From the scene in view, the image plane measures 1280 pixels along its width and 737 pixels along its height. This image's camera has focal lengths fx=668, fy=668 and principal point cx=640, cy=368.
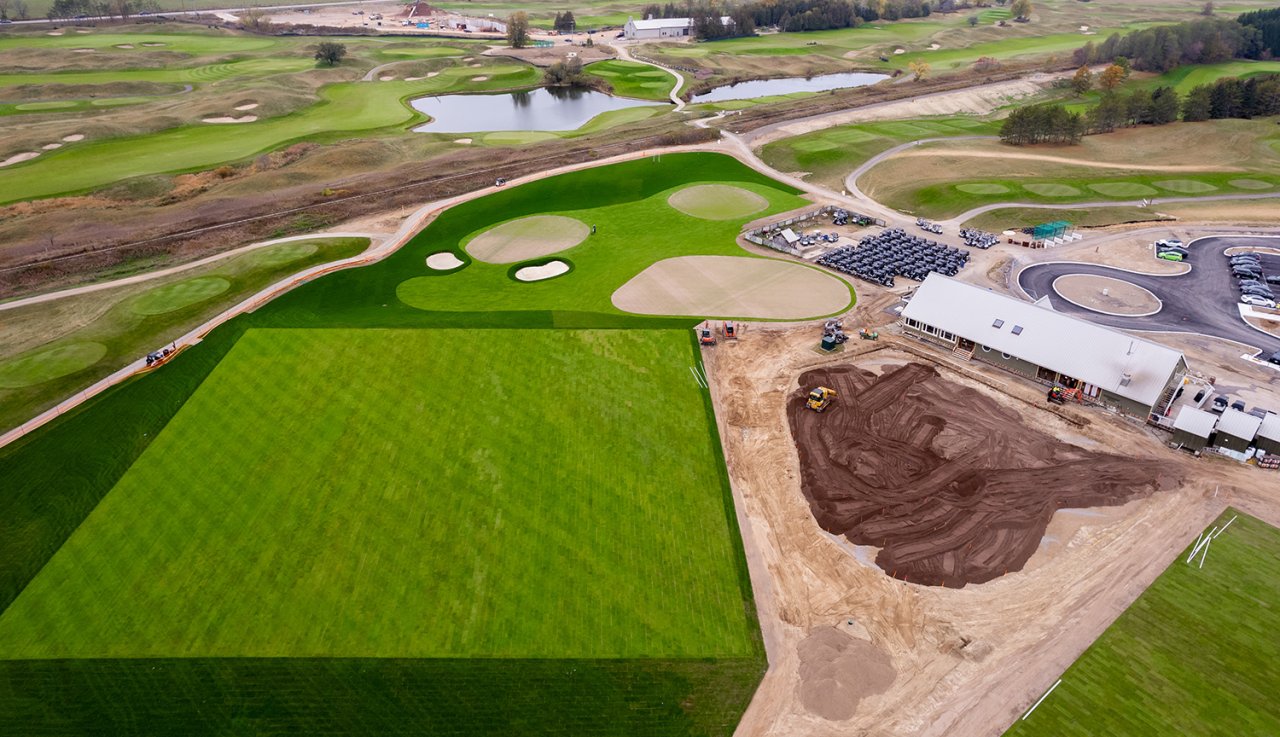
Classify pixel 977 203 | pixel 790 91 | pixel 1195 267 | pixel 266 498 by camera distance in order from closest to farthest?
pixel 266 498 → pixel 1195 267 → pixel 977 203 → pixel 790 91

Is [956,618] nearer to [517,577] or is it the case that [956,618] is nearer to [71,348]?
[517,577]

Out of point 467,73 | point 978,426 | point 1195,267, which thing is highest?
point 467,73

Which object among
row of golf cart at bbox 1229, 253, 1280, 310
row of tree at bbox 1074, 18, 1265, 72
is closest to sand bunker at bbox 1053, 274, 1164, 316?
row of golf cart at bbox 1229, 253, 1280, 310

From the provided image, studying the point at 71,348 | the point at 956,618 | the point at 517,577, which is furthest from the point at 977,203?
the point at 71,348

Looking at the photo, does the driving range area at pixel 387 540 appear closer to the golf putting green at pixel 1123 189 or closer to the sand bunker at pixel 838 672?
the sand bunker at pixel 838 672

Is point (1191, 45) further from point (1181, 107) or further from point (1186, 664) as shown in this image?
point (1186, 664)

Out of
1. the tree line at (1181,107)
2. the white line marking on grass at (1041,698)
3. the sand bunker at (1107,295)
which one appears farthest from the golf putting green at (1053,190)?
the white line marking on grass at (1041,698)

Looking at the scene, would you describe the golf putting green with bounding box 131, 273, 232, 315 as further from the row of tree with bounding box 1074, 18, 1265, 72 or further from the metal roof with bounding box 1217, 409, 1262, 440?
the row of tree with bounding box 1074, 18, 1265, 72
